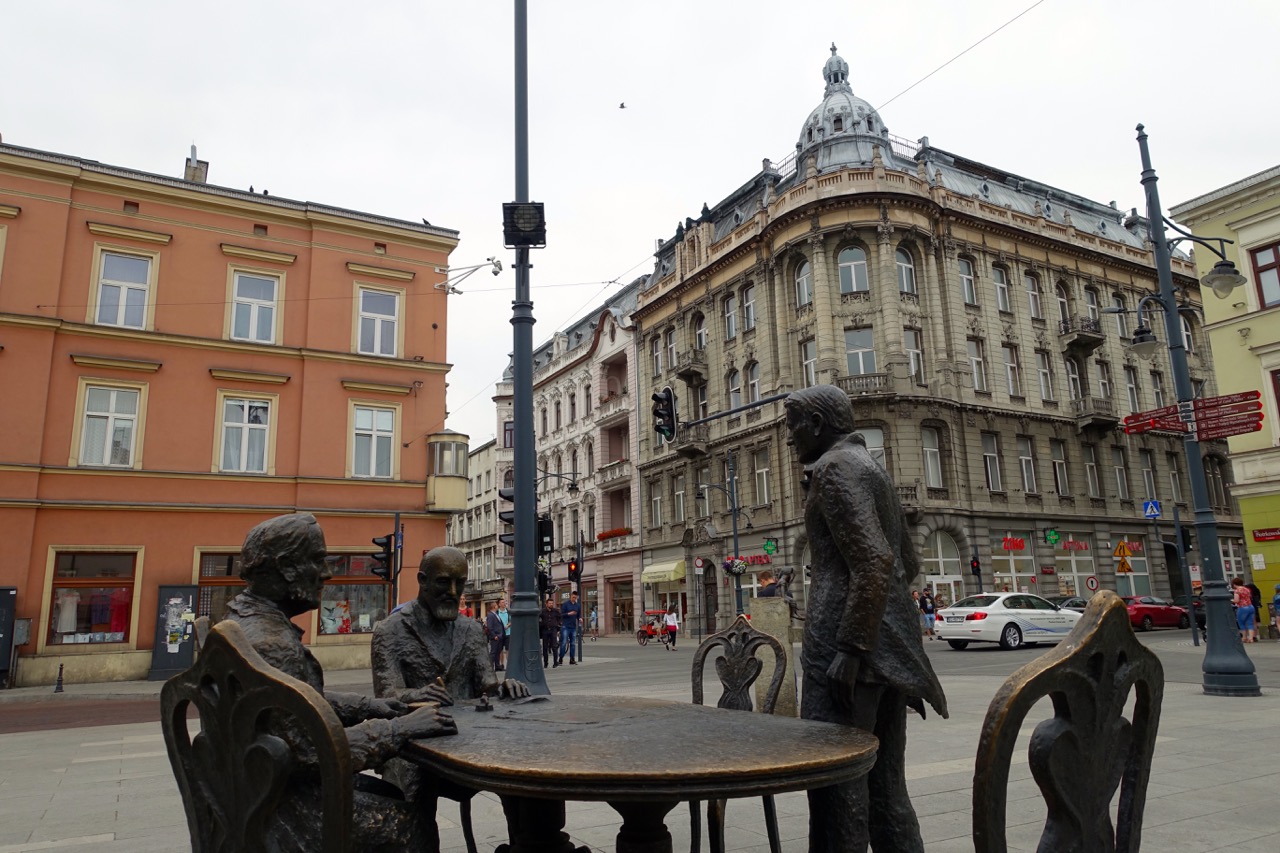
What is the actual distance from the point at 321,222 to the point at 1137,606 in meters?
28.4

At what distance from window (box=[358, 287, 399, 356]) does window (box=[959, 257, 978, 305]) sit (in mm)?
22919

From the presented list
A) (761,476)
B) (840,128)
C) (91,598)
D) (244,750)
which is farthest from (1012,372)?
(244,750)

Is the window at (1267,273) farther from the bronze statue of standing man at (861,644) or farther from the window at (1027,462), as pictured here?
the bronze statue of standing man at (861,644)

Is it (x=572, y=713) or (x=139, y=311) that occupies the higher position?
(x=139, y=311)

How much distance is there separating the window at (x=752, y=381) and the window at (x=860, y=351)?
4.46 metres

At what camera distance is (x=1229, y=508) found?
137 ft

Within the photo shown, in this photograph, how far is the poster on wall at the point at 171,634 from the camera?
1958 centimetres

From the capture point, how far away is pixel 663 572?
40.8 metres

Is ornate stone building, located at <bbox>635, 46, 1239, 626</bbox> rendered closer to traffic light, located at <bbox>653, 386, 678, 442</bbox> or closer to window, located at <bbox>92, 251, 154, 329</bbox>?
traffic light, located at <bbox>653, 386, 678, 442</bbox>

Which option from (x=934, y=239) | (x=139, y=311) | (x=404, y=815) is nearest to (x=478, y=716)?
(x=404, y=815)

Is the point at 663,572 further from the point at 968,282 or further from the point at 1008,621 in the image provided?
the point at 1008,621

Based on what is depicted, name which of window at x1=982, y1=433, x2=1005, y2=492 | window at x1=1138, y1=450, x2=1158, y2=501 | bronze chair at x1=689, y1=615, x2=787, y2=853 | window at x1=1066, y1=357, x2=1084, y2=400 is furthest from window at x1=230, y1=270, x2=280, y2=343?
window at x1=1138, y1=450, x2=1158, y2=501

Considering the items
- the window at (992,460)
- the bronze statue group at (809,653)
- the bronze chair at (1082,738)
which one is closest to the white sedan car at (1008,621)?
the window at (992,460)

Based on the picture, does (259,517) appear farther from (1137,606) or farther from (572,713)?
(1137,606)
